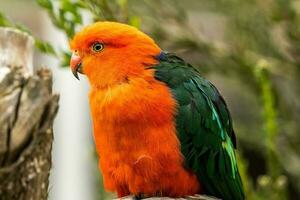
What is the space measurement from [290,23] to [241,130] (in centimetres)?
62

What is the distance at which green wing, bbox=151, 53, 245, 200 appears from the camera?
2457mm

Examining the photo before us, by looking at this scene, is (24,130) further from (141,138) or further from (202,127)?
(202,127)

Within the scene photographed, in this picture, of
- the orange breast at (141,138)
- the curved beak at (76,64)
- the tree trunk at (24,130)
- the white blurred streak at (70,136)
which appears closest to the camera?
the tree trunk at (24,130)

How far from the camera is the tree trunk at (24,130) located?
1.66 meters

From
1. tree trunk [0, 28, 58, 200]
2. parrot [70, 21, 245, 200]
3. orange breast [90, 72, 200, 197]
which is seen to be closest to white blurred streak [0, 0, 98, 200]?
parrot [70, 21, 245, 200]

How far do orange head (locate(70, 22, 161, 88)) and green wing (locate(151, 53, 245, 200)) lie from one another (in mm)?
67

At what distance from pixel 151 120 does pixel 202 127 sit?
0.69 ft

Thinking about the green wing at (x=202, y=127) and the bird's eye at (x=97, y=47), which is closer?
the green wing at (x=202, y=127)

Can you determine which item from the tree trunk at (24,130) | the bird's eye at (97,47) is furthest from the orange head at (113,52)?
the tree trunk at (24,130)

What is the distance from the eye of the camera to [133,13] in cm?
369

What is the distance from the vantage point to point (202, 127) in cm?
249

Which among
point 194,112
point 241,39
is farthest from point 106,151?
point 241,39

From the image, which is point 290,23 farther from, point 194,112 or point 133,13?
point 194,112

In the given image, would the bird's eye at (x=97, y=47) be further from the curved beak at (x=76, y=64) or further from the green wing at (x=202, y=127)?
the green wing at (x=202, y=127)
